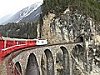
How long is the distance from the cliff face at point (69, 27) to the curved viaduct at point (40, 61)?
3.05 m

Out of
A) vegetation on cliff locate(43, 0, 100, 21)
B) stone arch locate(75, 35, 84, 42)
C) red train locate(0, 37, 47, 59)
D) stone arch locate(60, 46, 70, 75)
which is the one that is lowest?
stone arch locate(60, 46, 70, 75)

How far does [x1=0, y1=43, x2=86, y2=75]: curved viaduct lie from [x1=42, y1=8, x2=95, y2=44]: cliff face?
3.05 metres

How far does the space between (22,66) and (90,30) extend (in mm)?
33627

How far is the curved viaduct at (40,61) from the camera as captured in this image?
77.6ft

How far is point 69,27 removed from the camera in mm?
59750

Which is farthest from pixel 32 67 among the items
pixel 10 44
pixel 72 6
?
pixel 72 6

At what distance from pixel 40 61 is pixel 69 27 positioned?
25.0 m

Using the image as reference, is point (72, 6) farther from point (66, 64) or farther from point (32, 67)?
point (32, 67)

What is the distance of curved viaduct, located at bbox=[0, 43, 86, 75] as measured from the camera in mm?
23663

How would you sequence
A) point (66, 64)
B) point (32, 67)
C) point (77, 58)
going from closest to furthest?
point (32, 67)
point (66, 64)
point (77, 58)

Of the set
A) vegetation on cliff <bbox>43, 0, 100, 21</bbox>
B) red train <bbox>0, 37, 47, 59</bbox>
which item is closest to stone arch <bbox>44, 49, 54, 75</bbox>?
red train <bbox>0, 37, 47, 59</bbox>

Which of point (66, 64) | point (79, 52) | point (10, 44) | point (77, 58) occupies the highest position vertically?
point (10, 44)

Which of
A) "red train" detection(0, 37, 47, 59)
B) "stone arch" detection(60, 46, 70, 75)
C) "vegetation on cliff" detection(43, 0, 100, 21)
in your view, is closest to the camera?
"red train" detection(0, 37, 47, 59)

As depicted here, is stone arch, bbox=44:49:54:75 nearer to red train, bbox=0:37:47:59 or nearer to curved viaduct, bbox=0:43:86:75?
curved viaduct, bbox=0:43:86:75
